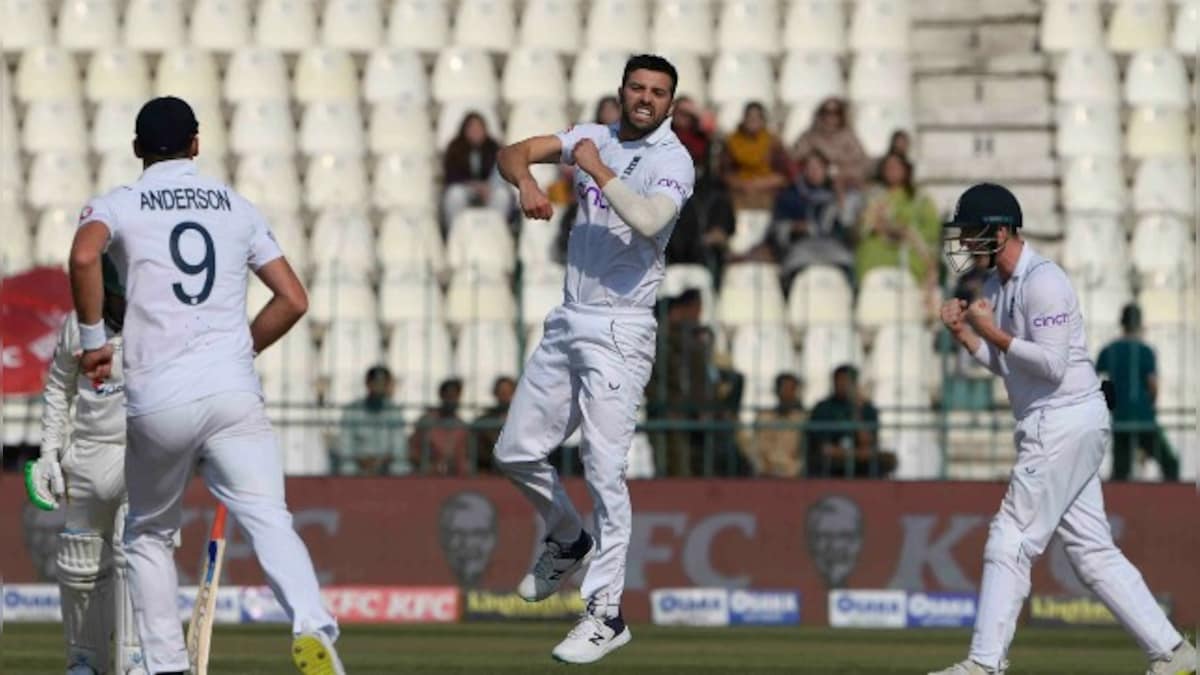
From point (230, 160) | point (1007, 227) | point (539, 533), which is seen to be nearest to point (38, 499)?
point (1007, 227)

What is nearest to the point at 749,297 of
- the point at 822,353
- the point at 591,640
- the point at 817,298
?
the point at 817,298

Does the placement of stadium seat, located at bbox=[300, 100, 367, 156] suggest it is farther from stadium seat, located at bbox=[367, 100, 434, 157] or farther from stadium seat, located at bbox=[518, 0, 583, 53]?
stadium seat, located at bbox=[518, 0, 583, 53]

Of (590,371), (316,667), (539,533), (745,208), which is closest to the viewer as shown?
(316,667)

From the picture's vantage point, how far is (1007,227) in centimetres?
1085

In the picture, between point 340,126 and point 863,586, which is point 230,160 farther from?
point 863,586

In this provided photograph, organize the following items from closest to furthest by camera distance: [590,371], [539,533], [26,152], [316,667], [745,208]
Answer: [316,667]
[590,371]
[539,533]
[745,208]
[26,152]

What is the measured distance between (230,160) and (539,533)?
188 inches

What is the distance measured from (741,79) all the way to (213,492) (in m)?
11.8

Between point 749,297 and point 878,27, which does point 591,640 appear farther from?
point 878,27

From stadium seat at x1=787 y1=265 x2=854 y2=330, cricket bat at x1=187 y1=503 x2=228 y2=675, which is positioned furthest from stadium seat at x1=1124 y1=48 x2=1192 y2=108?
cricket bat at x1=187 y1=503 x2=228 y2=675

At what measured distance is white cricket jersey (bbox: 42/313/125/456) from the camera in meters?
10.7

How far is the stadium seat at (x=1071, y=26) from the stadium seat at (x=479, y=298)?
5.32 metres

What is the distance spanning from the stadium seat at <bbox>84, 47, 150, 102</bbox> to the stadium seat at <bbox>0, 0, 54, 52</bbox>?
0.56 metres

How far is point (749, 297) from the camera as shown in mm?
Result: 18328
